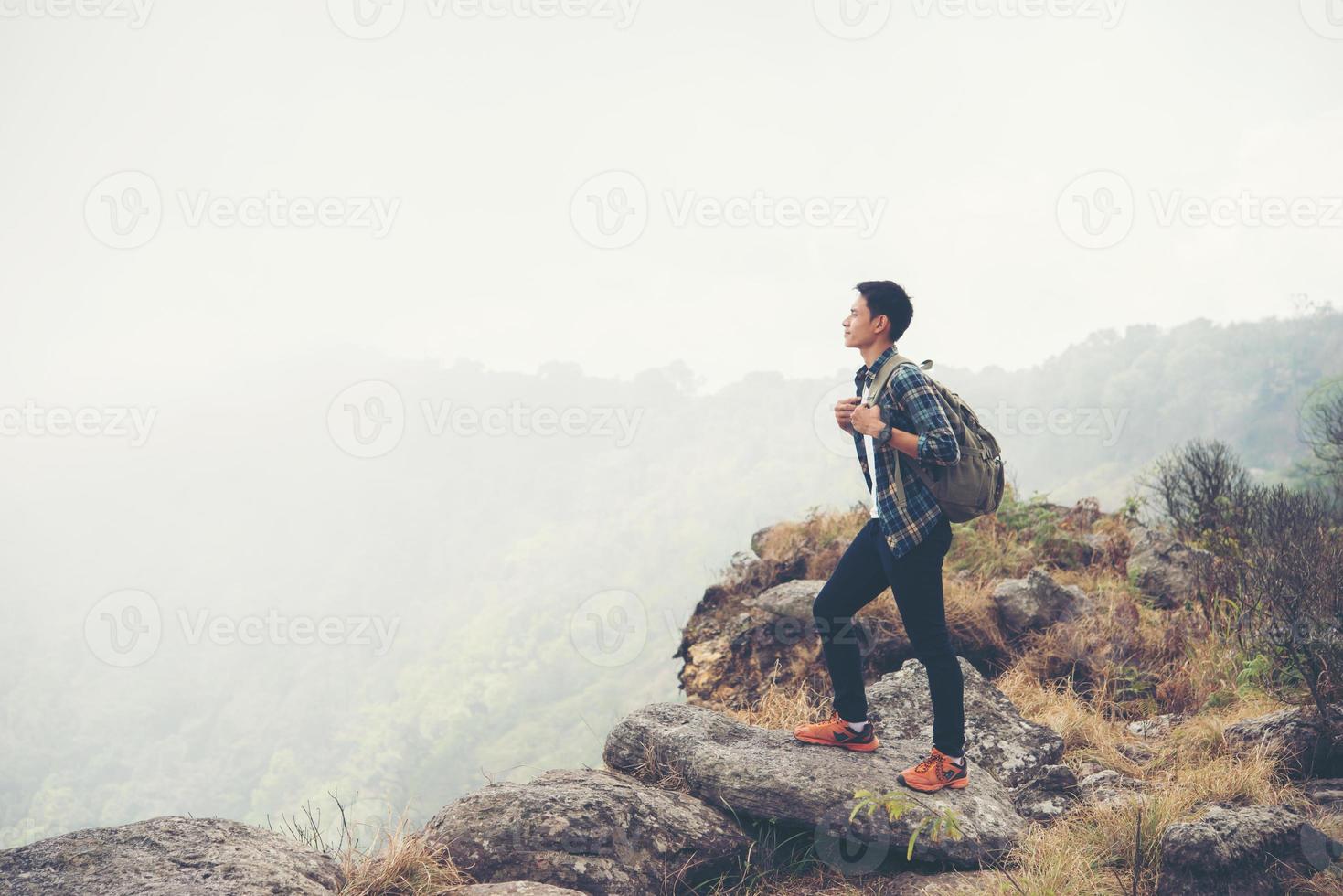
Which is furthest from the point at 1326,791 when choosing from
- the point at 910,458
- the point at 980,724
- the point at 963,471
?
the point at 910,458

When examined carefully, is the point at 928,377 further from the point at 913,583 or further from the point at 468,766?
the point at 468,766

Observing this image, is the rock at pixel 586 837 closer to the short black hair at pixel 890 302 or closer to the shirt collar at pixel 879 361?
the shirt collar at pixel 879 361

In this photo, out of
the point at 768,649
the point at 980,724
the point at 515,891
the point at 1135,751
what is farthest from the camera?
the point at 768,649

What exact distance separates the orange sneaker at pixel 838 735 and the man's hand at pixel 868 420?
1517mm

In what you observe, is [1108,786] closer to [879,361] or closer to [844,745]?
[844,745]

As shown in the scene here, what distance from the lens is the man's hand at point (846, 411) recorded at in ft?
11.9

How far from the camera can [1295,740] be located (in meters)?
4.09

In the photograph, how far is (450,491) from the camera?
→ 147500 millimetres

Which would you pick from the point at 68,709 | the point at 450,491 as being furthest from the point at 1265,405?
the point at 68,709

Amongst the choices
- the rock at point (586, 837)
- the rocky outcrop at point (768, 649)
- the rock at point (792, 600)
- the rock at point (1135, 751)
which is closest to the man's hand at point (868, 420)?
the rock at point (586, 837)

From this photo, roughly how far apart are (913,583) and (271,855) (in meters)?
2.73

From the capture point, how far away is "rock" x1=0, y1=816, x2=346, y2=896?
2.58 metres

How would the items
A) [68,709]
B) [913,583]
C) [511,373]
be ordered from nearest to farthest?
[913,583], [68,709], [511,373]

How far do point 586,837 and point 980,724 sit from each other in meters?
2.73
